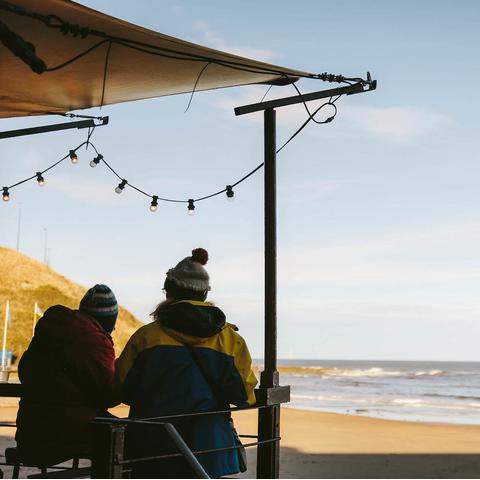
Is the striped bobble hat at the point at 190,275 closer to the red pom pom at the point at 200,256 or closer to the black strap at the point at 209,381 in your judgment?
the red pom pom at the point at 200,256

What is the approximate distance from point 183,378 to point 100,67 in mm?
2849

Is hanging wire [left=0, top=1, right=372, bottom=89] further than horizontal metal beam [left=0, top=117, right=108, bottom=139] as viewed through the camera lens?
No

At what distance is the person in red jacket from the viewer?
3.97 meters

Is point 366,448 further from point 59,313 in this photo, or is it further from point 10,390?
point 59,313

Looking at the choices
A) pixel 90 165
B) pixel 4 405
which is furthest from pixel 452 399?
pixel 90 165

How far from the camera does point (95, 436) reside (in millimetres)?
3322

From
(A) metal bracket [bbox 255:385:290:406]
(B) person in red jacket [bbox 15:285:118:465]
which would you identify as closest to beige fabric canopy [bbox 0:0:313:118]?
(B) person in red jacket [bbox 15:285:118:465]

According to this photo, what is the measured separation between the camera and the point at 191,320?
11.7 ft

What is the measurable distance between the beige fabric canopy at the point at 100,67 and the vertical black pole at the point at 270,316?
21.6 inches

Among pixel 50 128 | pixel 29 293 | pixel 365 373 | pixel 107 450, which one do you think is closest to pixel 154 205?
pixel 50 128

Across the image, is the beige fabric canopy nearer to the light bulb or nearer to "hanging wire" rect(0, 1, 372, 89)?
"hanging wire" rect(0, 1, 372, 89)

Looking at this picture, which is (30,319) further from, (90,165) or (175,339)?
(175,339)

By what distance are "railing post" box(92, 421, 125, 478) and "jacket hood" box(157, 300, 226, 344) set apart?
1.64 feet

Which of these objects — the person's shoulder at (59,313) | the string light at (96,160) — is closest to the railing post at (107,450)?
the person's shoulder at (59,313)
